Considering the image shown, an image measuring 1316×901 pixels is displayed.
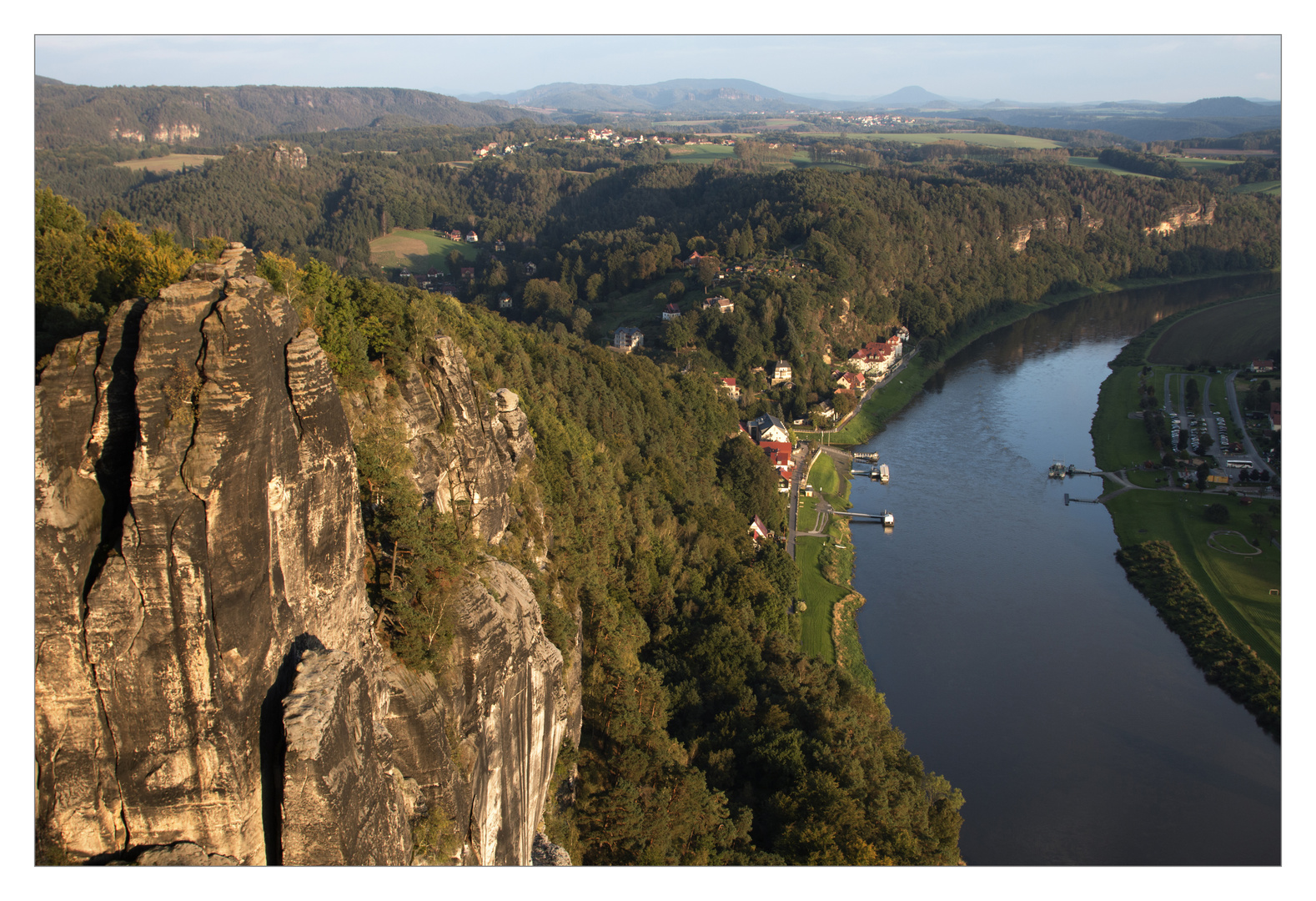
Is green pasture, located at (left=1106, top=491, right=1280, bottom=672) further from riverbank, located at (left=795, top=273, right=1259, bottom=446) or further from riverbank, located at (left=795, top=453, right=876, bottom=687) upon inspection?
riverbank, located at (left=795, top=273, right=1259, bottom=446)

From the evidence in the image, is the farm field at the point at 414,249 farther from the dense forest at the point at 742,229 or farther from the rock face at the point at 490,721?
the rock face at the point at 490,721

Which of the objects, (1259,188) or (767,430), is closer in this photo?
(767,430)

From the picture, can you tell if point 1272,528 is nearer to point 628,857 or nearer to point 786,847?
point 786,847

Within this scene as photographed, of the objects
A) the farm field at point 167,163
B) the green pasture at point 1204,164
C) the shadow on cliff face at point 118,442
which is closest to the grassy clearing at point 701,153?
the green pasture at point 1204,164

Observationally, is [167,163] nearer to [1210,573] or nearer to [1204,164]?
[1210,573]

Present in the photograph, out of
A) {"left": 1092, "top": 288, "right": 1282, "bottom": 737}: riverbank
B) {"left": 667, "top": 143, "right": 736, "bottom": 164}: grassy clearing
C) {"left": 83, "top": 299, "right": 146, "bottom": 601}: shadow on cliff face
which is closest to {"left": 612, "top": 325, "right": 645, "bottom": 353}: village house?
{"left": 1092, "top": 288, "right": 1282, "bottom": 737}: riverbank

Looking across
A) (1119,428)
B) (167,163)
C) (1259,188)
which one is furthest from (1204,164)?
(167,163)

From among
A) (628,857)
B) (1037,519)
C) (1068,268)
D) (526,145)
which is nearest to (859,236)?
(1068,268)

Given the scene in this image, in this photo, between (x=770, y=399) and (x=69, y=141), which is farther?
(x=69, y=141)
